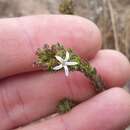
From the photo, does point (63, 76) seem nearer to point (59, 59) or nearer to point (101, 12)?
point (59, 59)

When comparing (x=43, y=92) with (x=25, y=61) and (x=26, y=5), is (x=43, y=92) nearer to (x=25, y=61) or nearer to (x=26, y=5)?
(x=25, y=61)

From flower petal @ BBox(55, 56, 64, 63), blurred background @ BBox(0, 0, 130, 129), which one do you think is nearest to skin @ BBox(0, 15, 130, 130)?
flower petal @ BBox(55, 56, 64, 63)

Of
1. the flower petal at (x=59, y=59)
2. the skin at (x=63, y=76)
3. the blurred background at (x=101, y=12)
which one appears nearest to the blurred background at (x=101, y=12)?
the blurred background at (x=101, y=12)

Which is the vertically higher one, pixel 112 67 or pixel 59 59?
pixel 59 59

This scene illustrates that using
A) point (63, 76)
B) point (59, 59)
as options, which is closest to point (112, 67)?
point (63, 76)

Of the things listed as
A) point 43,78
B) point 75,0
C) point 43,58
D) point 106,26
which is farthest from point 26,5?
point 43,58

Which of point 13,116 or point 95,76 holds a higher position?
point 95,76
